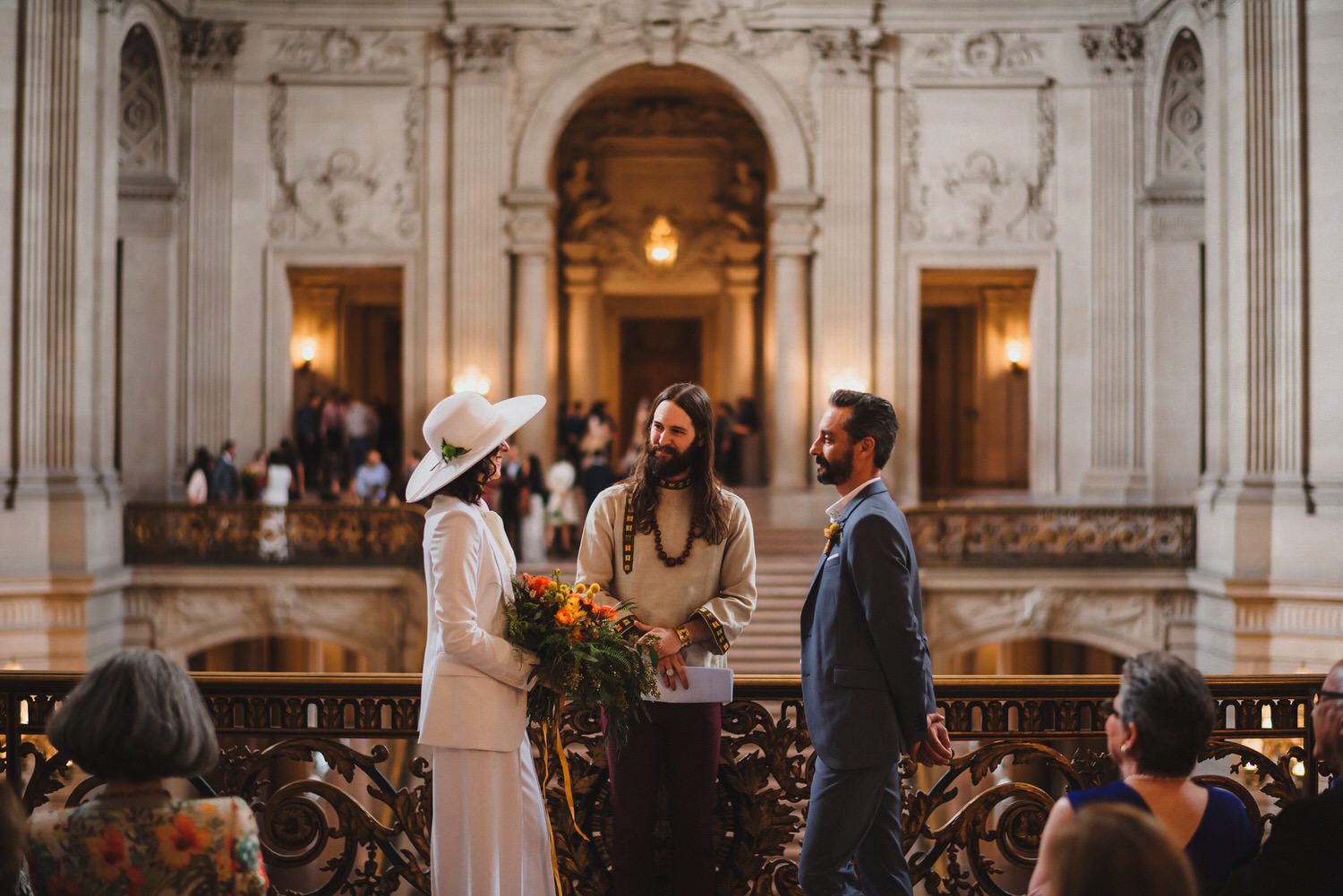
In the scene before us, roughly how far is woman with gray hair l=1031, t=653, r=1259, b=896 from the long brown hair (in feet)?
5.39

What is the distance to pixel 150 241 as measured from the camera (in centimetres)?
2011

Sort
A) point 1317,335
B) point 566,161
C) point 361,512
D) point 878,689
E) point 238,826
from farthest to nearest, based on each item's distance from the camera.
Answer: point 566,161 → point 361,512 → point 1317,335 → point 878,689 → point 238,826

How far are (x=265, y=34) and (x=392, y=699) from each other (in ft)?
58.6

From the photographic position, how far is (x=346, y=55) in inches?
814

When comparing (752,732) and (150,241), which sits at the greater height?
(150,241)

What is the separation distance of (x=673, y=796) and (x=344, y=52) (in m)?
18.4

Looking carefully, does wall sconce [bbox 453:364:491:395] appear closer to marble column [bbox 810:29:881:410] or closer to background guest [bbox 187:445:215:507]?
background guest [bbox 187:445:215:507]

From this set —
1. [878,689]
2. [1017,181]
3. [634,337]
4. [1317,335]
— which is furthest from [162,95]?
[878,689]

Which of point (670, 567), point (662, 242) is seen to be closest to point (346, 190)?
point (662, 242)

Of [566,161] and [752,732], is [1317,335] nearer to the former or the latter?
[752,732]

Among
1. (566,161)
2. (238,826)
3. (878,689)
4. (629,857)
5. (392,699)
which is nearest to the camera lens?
(238,826)

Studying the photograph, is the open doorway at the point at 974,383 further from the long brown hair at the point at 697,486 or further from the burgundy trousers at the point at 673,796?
the burgundy trousers at the point at 673,796

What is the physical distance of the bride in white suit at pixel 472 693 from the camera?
419 cm

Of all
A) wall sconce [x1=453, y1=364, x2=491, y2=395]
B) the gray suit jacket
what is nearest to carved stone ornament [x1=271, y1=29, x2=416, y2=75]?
wall sconce [x1=453, y1=364, x2=491, y2=395]
